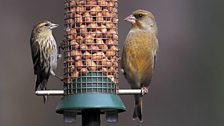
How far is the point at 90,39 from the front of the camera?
1284cm

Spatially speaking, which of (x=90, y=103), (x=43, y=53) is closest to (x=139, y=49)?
(x=43, y=53)

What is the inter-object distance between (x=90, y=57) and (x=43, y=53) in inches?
56.2

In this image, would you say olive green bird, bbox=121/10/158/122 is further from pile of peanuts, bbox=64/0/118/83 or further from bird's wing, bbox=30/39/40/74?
pile of peanuts, bbox=64/0/118/83

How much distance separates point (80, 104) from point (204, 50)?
9.64 meters

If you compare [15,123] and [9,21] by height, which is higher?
[9,21]

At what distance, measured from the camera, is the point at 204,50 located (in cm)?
2184

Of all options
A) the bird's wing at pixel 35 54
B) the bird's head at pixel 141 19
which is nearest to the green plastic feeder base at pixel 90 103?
the bird's wing at pixel 35 54

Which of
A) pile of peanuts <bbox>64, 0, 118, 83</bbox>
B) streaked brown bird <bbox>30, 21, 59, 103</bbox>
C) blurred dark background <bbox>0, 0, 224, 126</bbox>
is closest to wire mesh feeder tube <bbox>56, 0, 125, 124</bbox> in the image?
pile of peanuts <bbox>64, 0, 118, 83</bbox>

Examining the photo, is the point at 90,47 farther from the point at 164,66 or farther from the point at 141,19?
the point at 164,66

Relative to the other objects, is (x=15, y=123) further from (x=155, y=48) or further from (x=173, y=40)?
(x=155, y=48)

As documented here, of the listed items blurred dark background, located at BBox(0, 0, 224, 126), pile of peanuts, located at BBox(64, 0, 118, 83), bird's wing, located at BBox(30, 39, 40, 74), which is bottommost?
blurred dark background, located at BBox(0, 0, 224, 126)

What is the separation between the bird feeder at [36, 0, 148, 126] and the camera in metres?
12.6

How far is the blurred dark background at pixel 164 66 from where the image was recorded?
20234 mm

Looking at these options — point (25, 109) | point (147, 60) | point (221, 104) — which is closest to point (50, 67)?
point (147, 60)
